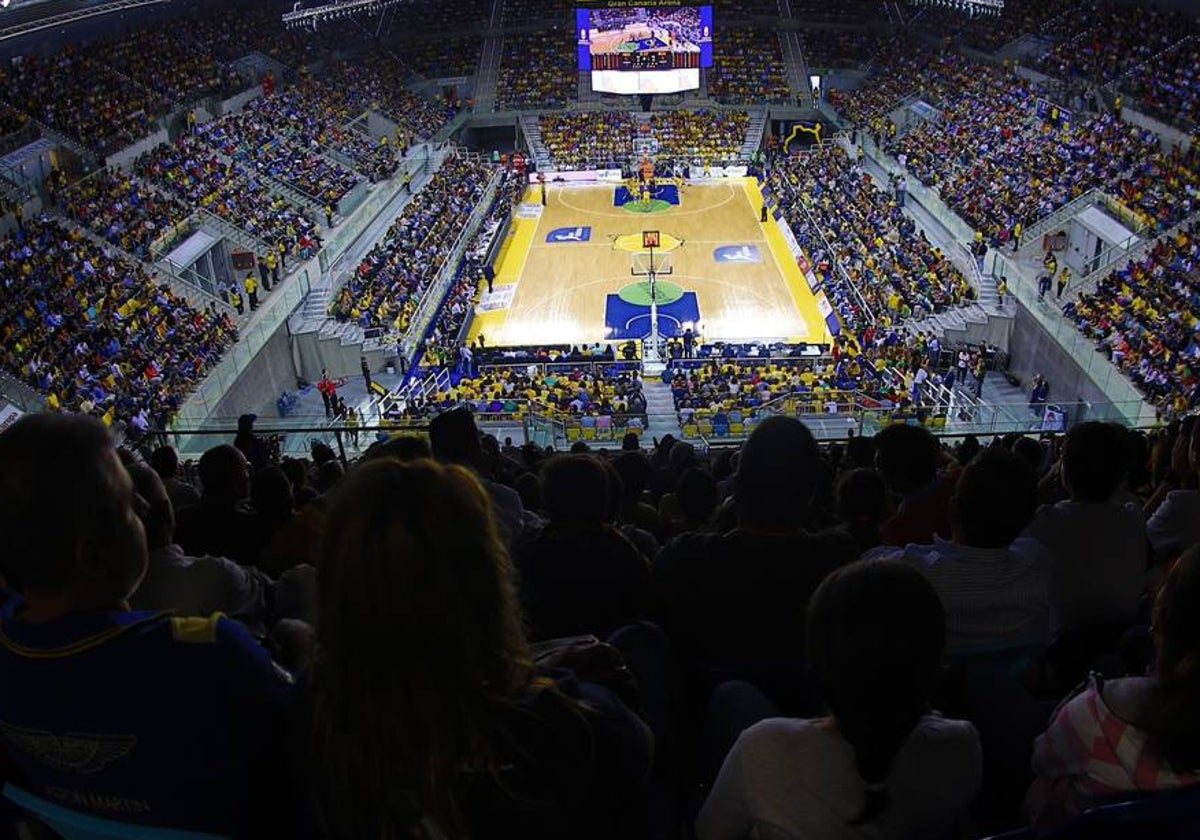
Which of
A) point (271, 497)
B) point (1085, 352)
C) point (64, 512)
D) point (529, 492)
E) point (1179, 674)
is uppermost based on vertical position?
point (64, 512)

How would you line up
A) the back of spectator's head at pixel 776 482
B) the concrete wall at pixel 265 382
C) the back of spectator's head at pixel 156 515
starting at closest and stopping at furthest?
the back of spectator's head at pixel 776 482 < the back of spectator's head at pixel 156 515 < the concrete wall at pixel 265 382

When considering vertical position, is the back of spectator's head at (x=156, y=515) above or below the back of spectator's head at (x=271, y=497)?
above

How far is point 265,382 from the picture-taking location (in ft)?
66.4

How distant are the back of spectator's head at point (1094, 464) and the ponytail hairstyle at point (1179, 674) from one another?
1726 millimetres

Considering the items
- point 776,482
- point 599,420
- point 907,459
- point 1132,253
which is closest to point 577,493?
point 776,482

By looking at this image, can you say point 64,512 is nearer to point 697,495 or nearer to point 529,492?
point 697,495

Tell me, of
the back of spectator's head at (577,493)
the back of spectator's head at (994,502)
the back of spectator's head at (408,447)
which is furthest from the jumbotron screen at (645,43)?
the back of spectator's head at (994,502)

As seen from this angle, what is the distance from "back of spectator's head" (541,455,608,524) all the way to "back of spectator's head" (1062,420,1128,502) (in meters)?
2.00

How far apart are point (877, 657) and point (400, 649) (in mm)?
961

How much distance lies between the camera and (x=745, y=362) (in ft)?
67.3

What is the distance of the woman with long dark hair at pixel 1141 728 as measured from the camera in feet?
6.24

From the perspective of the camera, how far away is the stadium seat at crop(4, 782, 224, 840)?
1.80 metres

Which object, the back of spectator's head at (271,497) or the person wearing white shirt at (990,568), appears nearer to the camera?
the person wearing white shirt at (990,568)

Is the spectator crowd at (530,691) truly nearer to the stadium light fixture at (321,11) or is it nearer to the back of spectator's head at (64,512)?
the back of spectator's head at (64,512)
